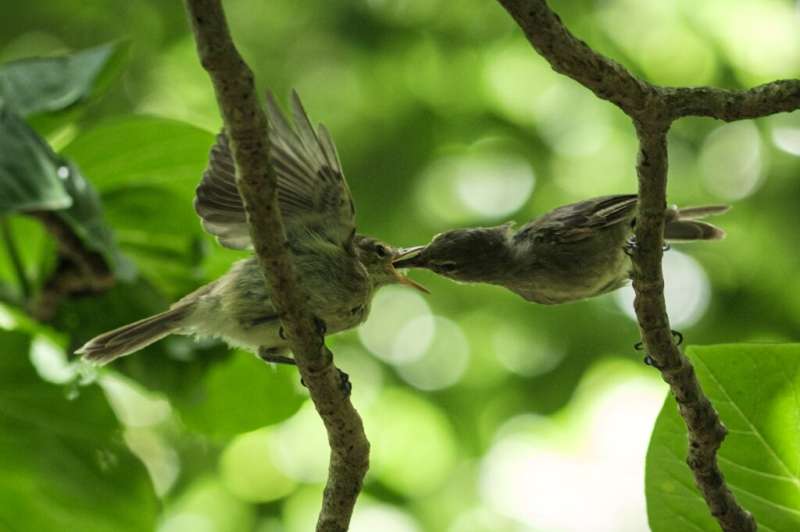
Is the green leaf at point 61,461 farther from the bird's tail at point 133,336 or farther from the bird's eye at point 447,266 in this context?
the bird's eye at point 447,266

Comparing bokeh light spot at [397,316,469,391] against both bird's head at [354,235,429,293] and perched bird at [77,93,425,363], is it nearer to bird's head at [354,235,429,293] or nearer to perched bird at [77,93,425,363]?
bird's head at [354,235,429,293]

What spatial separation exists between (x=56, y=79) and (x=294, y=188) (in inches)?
35.5

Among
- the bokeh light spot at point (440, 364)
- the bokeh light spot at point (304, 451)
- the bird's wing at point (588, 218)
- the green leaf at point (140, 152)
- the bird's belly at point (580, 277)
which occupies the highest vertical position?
the bokeh light spot at point (440, 364)

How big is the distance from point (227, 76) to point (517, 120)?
18.8 ft

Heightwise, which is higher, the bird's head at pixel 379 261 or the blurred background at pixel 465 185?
the blurred background at pixel 465 185

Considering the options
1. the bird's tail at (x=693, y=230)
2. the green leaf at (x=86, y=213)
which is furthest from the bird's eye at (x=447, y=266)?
the green leaf at (x=86, y=213)

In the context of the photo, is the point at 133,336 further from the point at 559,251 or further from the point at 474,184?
the point at 474,184

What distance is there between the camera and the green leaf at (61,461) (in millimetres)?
3236

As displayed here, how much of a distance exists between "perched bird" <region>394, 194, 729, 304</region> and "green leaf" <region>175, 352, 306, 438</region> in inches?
26.7

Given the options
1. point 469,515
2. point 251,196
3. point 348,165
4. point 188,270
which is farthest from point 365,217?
point 251,196

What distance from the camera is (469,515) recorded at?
7605 millimetres

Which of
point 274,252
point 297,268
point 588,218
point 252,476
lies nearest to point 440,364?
point 252,476

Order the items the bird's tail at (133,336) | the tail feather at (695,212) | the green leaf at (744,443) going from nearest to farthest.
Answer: the green leaf at (744,443) < the bird's tail at (133,336) < the tail feather at (695,212)

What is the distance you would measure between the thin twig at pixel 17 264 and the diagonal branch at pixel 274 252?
1549 millimetres
